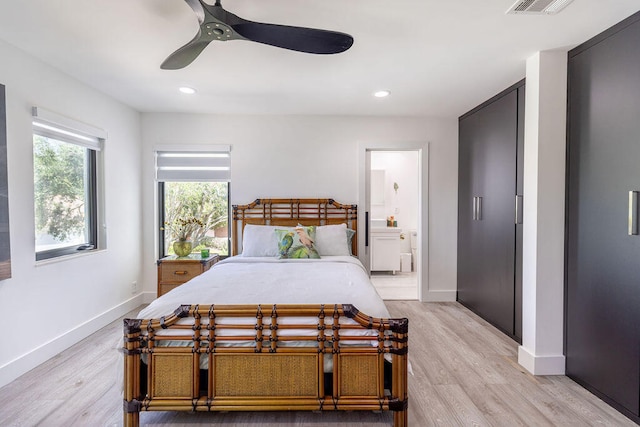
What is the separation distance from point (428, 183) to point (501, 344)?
2029 millimetres

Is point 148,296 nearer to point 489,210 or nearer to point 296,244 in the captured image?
point 296,244

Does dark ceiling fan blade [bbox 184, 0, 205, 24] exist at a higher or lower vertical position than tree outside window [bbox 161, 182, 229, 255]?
higher

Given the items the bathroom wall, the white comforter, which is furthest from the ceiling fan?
the bathroom wall

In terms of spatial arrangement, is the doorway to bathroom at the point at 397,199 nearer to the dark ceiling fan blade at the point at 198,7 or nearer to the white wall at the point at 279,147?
the white wall at the point at 279,147

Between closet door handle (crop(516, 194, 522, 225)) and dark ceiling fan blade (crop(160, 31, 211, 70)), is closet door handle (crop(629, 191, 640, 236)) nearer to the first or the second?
closet door handle (crop(516, 194, 522, 225))

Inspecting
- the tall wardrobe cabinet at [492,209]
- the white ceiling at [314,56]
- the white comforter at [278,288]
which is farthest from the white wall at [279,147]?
the white comforter at [278,288]

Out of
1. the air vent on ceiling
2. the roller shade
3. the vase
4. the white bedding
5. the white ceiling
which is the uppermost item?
the white ceiling

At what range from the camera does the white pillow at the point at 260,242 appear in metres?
3.42

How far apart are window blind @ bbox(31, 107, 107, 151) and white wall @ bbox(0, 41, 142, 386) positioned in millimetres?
67

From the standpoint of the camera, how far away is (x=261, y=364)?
5.65ft

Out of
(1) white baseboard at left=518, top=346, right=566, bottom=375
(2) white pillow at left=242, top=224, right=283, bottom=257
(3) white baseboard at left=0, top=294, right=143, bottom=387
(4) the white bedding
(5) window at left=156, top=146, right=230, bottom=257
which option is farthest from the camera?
(5) window at left=156, top=146, right=230, bottom=257

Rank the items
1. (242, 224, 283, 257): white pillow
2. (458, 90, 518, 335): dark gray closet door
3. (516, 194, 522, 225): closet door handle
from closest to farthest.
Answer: (516, 194, 522, 225): closet door handle, (458, 90, 518, 335): dark gray closet door, (242, 224, 283, 257): white pillow

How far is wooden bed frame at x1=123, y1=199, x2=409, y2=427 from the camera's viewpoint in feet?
5.57

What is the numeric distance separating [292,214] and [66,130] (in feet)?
7.78
